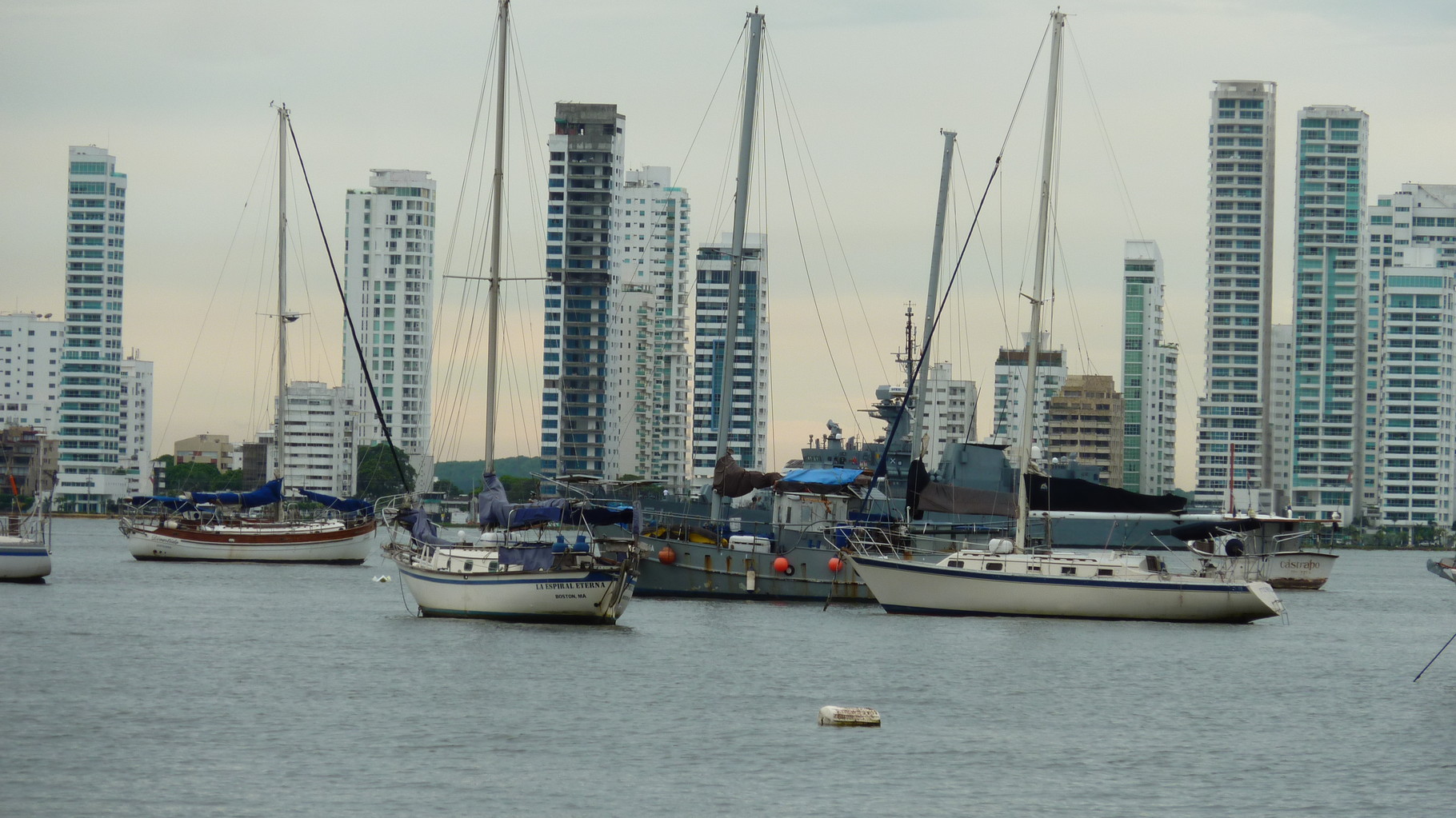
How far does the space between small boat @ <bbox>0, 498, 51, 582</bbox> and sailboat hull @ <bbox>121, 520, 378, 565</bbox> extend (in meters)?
24.0

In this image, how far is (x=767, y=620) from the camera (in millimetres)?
50219

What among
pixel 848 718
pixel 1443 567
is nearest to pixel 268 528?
pixel 1443 567

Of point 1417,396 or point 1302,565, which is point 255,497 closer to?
point 1302,565

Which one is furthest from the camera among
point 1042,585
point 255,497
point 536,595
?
point 255,497

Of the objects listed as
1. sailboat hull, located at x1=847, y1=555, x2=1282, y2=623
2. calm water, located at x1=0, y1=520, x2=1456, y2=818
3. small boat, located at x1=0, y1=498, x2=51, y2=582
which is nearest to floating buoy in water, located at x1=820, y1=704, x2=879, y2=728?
calm water, located at x1=0, y1=520, x2=1456, y2=818

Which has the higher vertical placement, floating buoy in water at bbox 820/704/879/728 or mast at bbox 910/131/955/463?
mast at bbox 910/131/955/463

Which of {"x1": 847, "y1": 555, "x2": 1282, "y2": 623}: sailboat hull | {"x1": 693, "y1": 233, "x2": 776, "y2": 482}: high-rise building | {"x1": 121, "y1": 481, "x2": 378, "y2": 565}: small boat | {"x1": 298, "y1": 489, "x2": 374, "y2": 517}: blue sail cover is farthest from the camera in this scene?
{"x1": 693, "y1": 233, "x2": 776, "y2": 482}: high-rise building

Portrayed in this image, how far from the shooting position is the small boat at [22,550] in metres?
56.1

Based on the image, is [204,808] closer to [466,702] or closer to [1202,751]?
[466,702]

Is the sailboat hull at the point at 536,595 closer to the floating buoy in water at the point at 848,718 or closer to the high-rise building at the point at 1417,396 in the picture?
the floating buoy in water at the point at 848,718

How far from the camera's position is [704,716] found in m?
32.1

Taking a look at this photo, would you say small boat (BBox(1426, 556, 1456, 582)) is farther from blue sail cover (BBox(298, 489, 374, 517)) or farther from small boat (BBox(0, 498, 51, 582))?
small boat (BBox(0, 498, 51, 582))

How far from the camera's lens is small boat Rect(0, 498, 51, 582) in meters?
56.1

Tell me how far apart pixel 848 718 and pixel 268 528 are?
56.8 m
